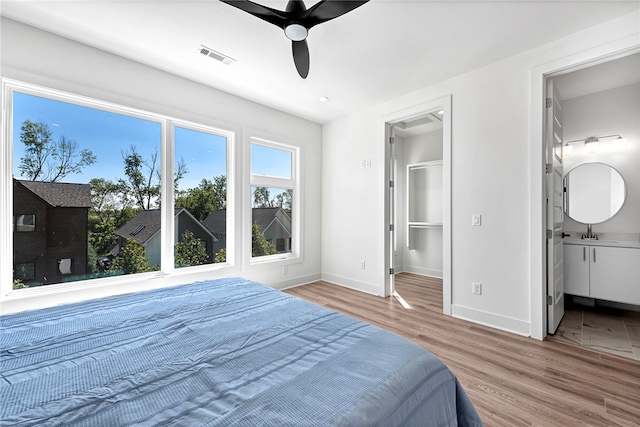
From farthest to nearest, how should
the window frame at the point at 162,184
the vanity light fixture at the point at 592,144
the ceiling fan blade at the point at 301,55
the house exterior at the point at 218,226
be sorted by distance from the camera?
1. the house exterior at the point at 218,226
2. the vanity light fixture at the point at 592,144
3. the window frame at the point at 162,184
4. the ceiling fan blade at the point at 301,55

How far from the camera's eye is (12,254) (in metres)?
2.23

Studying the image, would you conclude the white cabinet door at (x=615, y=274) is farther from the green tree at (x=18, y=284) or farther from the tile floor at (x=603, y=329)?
the green tree at (x=18, y=284)

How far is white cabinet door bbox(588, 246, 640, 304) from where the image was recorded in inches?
109

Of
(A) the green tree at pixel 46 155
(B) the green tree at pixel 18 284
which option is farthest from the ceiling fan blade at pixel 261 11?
(B) the green tree at pixel 18 284

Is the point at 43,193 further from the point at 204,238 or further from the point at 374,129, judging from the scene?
the point at 374,129

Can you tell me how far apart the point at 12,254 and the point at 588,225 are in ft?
19.3

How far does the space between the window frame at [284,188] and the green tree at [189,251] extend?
562 mm

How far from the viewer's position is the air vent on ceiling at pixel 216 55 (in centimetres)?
255

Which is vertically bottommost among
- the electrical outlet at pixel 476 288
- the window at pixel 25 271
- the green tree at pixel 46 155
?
the electrical outlet at pixel 476 288

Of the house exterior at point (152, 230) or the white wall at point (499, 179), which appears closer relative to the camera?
the white wall at point (499, 179)

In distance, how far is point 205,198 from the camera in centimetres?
338

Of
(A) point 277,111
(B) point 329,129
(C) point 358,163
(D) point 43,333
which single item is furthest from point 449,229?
(D) point 43,333

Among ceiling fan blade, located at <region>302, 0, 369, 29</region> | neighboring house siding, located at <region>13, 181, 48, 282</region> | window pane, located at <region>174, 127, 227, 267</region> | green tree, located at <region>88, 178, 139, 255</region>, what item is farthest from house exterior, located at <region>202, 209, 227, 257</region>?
ceiling fan blade, located at <region>302, 0, 369, 29</region>

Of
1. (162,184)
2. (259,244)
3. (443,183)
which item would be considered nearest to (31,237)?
(162,184)
